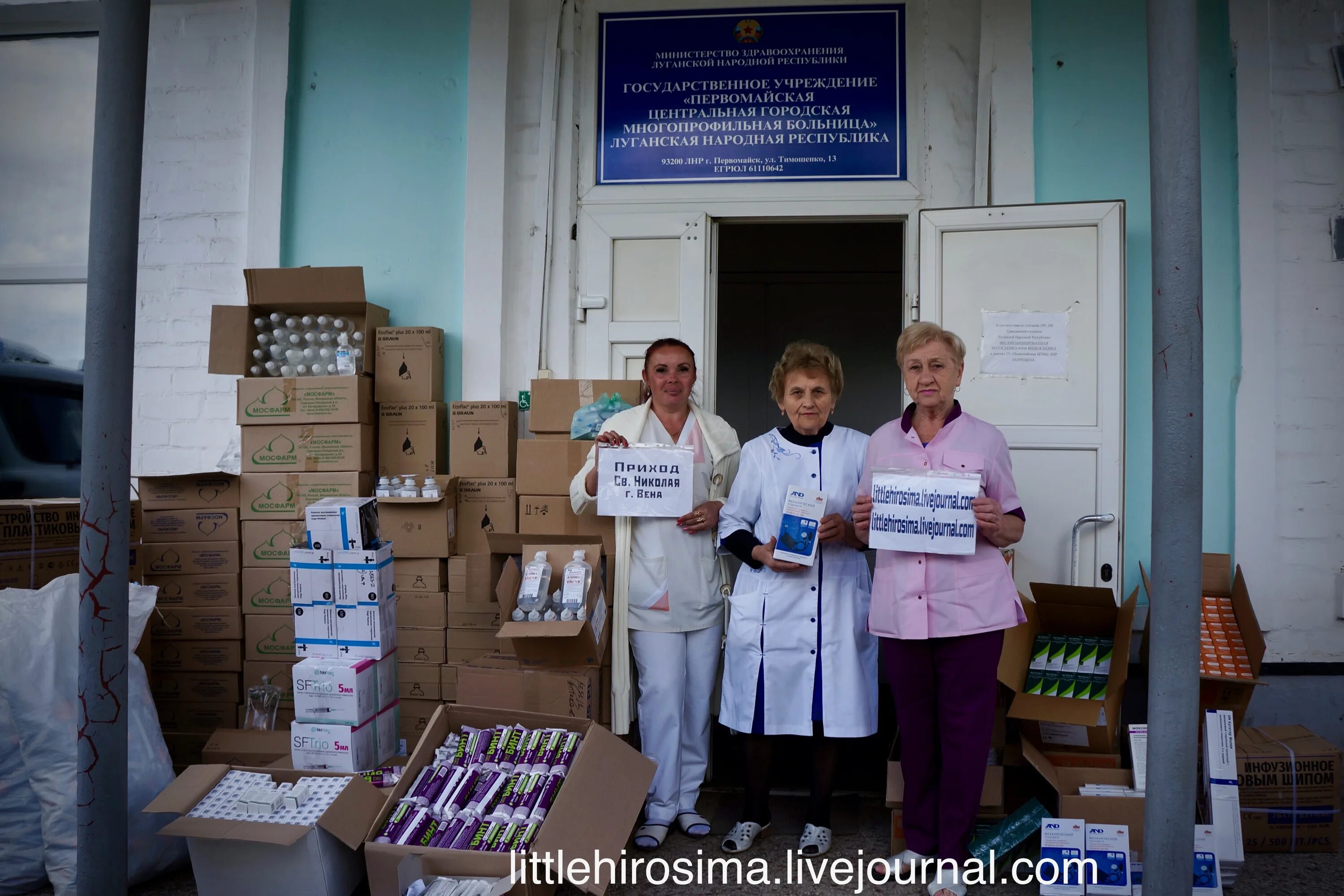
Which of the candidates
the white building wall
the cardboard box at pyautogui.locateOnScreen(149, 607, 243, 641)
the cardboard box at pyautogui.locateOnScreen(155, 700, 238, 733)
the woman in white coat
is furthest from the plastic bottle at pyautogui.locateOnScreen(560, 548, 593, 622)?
the white building wall

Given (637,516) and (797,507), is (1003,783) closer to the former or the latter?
(797,507)

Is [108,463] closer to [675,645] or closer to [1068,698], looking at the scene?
[675,645]

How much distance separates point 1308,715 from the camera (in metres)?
3.79

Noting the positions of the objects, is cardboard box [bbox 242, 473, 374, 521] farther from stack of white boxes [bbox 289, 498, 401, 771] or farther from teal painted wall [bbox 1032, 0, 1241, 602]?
teal painted wall [bbox 1032, 0, 1241, 602]

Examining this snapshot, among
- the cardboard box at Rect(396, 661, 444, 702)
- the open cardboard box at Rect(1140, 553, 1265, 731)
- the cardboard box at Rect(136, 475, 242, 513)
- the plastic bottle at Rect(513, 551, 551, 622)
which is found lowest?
the cardboard box at Rect(396, 661, 444, 702)

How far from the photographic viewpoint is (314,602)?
304cm

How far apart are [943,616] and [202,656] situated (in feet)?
10.6

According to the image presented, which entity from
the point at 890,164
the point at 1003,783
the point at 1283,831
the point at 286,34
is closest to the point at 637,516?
the point at 1003,783

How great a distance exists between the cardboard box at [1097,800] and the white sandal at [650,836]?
132cm

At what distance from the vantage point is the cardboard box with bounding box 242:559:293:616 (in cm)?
393

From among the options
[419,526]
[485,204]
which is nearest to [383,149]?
[485,204]

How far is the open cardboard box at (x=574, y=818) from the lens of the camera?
94.8 inches

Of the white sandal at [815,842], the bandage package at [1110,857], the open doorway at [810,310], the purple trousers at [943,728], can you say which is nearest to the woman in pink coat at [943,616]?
the purple trousers at [943,728]

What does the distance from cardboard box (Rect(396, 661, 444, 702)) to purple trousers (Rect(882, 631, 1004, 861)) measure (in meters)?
2.06
